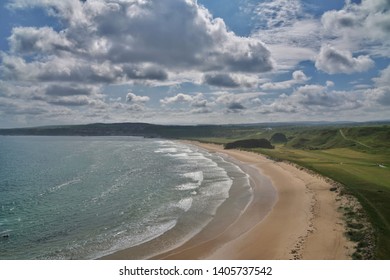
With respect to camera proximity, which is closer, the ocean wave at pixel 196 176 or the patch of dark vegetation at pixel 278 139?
the ocean wave at pixel 196 176

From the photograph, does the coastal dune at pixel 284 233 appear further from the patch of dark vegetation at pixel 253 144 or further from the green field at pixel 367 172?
the patch of dark vegetation at pixel 253 144

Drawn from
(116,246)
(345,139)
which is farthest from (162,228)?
(345,139)

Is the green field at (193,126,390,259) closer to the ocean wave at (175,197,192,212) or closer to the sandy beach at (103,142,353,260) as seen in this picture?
the sandy beach at (103,142,353,260)

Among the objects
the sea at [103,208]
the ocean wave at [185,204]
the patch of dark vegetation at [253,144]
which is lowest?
the sea at [103,208]

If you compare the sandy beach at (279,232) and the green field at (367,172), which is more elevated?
the green field at (367,172)

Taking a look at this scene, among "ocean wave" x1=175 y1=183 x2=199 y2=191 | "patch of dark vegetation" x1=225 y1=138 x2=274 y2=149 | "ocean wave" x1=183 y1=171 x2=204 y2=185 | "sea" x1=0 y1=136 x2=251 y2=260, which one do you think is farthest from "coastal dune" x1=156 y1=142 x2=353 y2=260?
"patch of dark vegetation" x1=225 y1=138 x2=274 y2=149

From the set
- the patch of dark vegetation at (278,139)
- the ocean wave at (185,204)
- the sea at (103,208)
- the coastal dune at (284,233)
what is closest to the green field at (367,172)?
the coastal dune at (284,233)

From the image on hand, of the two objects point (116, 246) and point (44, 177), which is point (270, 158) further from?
point (116, 246)

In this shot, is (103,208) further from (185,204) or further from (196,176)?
(196,176)
